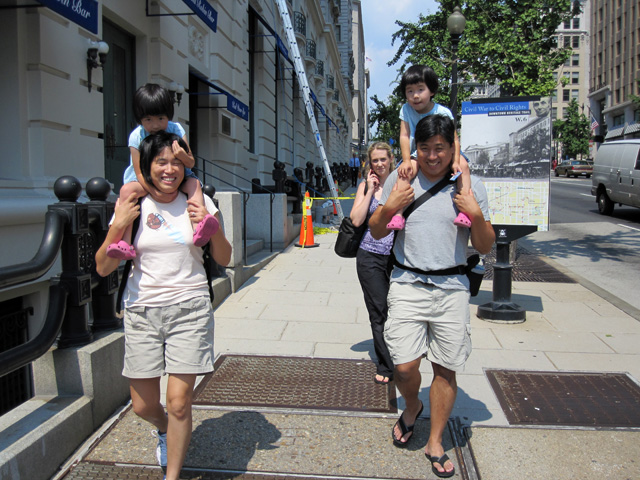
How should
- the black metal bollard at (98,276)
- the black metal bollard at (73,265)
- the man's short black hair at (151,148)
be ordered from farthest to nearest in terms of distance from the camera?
the black metal bollard at (98,276) → the black metal bollard at (73,265) → the man's short black hair at (151,148)

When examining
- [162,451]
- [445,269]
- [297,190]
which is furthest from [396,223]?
[297,190]

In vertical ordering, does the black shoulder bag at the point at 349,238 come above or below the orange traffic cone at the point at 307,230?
above

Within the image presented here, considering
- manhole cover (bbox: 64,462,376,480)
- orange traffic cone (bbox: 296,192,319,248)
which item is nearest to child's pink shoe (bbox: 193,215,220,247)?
manhole cover (bbox: 64,462,376,480)

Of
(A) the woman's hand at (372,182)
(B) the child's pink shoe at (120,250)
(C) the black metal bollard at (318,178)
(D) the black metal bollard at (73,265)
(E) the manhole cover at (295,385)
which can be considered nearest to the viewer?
(B) the child's pink shoe at (120,250)

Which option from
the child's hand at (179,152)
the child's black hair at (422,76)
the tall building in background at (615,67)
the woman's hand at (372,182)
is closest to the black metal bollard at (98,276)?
the child's hand at (179,152)

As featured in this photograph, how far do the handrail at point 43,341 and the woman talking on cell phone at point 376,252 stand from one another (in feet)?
7.04

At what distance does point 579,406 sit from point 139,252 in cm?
328

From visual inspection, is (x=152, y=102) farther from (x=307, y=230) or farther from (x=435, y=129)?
(x=307, y=230)

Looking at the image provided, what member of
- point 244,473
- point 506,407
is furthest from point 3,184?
point 506,407

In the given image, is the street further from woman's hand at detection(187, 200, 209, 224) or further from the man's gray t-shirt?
woman's hand at detection(187, 200, 209, 224)

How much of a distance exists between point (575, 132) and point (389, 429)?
74.9m

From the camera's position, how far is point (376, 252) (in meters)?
4.39

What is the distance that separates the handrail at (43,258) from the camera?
2896 mm

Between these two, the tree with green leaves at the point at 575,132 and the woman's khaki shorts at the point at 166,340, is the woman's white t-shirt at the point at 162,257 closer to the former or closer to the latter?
the woman's khaki shorts at the point at 166,340
